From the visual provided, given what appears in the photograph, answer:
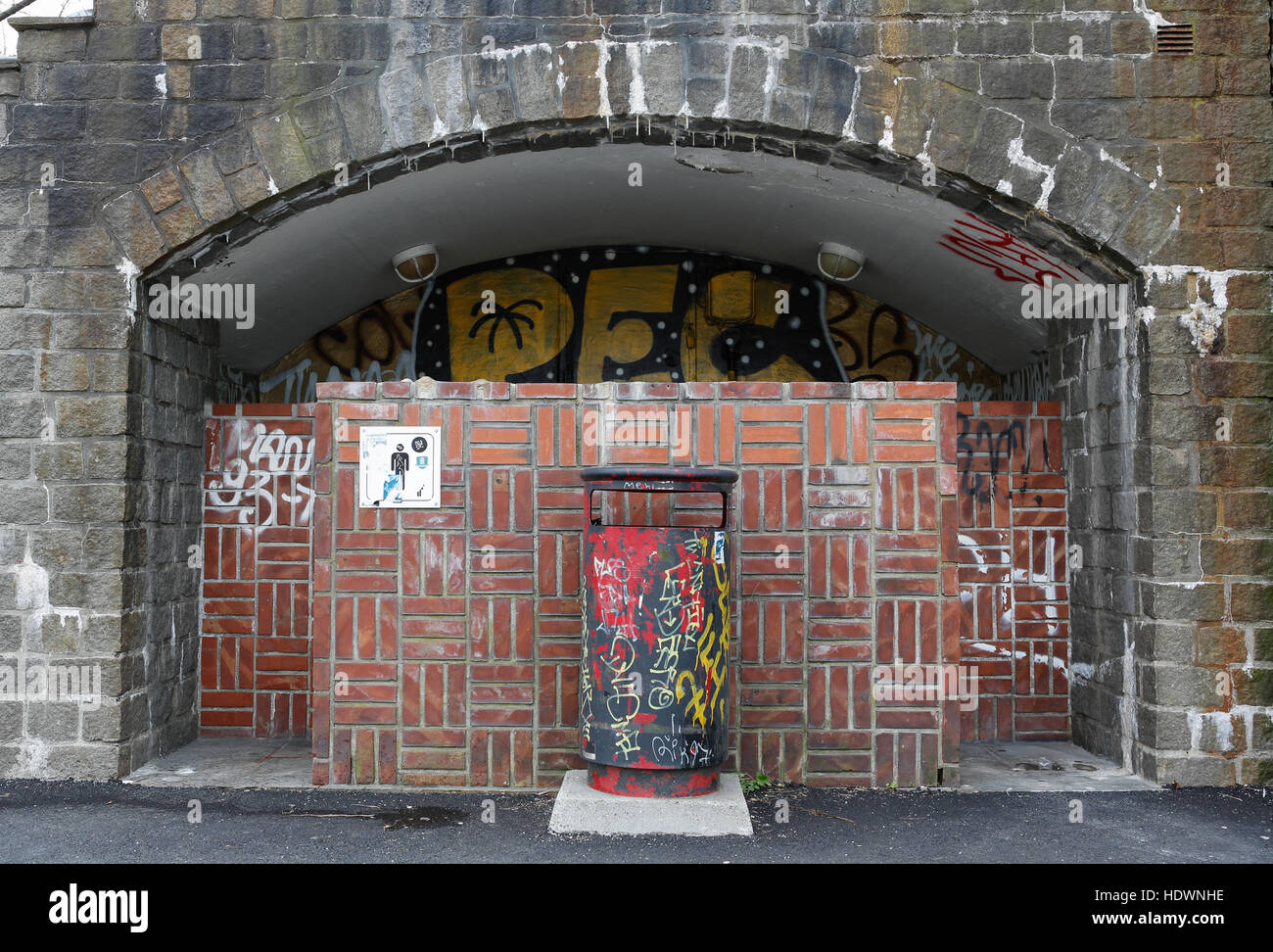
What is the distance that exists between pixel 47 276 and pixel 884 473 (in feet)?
14.0

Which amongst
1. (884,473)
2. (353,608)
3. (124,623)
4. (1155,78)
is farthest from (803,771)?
(1155,78)

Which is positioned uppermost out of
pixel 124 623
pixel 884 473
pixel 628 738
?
pixel 884 473

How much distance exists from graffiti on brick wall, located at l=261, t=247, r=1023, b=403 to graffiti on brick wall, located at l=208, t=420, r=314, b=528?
1.06 m

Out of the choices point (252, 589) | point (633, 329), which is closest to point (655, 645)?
point (252, 589)

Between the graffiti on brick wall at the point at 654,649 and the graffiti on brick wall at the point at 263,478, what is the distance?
2718 millimetres

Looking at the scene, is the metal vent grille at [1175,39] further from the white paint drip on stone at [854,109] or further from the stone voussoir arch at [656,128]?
the white paint drip on stone at [854,109]

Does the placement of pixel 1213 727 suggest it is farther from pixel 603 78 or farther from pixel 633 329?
pixel 603 78

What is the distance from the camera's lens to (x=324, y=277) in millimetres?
6512

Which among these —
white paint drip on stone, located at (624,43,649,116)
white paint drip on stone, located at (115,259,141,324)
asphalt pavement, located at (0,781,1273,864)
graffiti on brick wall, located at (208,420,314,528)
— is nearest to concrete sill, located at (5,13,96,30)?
white paint drip on stone, located at (115,259,141,324)

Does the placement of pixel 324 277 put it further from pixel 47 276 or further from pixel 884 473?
pixel 884 473

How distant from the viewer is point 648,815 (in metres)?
4.16

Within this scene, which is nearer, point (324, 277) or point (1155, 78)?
point (1155, 78)

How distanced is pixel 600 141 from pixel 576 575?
2.25m

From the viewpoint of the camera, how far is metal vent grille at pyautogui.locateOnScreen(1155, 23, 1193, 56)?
5.29 m
